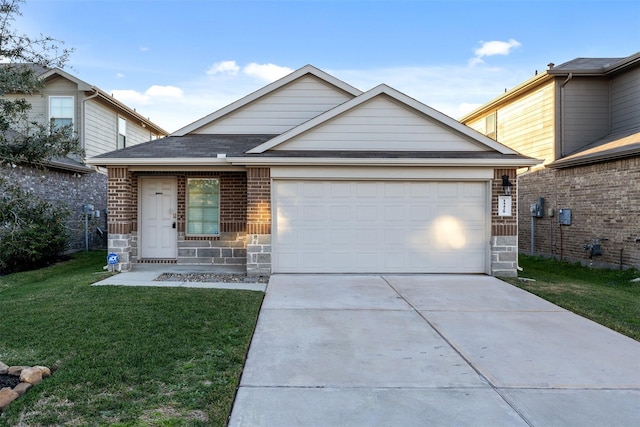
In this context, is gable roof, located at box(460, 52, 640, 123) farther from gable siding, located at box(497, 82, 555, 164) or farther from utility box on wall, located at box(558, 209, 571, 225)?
utility box on wall, located at box(558, 209, 571, 225)

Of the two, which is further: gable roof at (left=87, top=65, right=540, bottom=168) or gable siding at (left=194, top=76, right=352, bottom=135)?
gable siding at (left=194, top=76, right=352, bottom=135)

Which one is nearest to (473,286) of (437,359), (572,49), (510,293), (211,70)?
(510,293)

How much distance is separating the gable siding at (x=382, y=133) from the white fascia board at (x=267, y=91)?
8.39 ft

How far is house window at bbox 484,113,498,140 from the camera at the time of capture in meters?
16.5

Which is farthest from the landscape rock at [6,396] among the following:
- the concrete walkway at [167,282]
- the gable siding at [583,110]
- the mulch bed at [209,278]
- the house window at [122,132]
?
the house window at [122,132]

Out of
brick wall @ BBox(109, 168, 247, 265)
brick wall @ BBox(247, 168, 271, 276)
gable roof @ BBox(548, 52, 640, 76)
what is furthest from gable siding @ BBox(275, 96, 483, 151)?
gable roof @ BBox(548, 52, 640, 76)

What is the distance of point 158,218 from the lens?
10297 mm

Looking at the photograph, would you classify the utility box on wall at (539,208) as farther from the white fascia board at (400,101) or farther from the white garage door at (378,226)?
the white garage door at (378,226)

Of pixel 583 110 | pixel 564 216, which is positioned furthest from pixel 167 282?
pixel 583 110

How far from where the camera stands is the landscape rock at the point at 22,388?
3.24 m

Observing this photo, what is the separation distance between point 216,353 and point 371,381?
1633mm

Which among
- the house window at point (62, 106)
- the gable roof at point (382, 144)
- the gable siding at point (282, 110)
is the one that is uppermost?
the house window at point (62, 106)

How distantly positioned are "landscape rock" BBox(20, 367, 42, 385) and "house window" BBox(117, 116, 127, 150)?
574 inches

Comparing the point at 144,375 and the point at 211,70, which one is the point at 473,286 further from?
the point at 211,70
